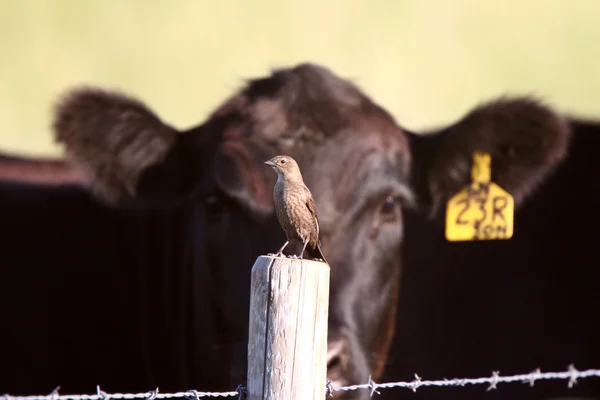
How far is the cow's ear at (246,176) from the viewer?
2984mm

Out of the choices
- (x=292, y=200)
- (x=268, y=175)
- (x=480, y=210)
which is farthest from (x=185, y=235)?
(x=292, y=200)

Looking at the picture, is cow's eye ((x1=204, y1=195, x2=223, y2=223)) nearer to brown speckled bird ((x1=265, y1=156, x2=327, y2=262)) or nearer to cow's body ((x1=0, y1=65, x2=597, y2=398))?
cow's body ((x1=0, y1=65, x2=597, y2=398))

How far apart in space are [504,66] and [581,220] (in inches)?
32.3

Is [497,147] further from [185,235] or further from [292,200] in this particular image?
[292,200]

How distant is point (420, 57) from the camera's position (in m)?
3.79

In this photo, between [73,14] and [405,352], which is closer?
[73,14]

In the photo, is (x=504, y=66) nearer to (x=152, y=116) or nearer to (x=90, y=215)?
(x=152, y=116)

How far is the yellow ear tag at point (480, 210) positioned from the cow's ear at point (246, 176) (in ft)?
3.04

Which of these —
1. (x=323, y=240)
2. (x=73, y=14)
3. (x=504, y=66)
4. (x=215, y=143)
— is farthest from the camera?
(x=504, y=66)

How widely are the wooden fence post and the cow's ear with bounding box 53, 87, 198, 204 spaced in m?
1.94

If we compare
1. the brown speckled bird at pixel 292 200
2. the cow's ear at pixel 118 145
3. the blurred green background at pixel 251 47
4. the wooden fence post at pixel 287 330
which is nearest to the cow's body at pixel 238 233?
the cow's ear at pixel 118 145

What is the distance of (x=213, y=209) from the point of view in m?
3.15

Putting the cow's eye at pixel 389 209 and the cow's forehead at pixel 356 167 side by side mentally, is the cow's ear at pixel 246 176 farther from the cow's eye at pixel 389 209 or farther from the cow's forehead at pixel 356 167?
the cow's eye at pixel 389 209

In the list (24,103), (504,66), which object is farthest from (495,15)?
(24,103)
